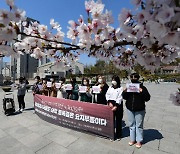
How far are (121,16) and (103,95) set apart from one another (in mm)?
5033

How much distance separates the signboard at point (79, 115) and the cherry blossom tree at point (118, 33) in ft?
11.0

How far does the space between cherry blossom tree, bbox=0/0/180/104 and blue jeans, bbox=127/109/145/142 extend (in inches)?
114

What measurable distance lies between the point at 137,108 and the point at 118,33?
10.7 ft

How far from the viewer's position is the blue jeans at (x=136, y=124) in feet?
14.2

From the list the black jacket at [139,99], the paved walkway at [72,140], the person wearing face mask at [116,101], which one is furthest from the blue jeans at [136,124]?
the person wearing face mask at [116,101]

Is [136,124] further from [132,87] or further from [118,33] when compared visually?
[118,33]

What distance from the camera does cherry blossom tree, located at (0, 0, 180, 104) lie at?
858 mm

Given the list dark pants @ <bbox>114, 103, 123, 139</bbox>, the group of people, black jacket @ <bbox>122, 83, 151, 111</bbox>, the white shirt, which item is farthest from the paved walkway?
the white shirt

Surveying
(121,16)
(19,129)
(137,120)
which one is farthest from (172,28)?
(19,129)

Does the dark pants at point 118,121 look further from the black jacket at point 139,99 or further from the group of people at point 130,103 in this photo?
the black jacket at point 139,99

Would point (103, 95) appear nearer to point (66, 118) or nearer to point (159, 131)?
point (66, 118)

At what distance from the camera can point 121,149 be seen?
422cm

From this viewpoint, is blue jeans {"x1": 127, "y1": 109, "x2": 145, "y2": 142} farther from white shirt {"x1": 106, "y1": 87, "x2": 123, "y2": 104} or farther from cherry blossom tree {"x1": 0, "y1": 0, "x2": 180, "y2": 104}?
cherry blossom tree {"x1": 0, "y1": 0, "x2": 180, "y2": 104}

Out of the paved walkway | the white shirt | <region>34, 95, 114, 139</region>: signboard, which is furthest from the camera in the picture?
<region>34, 95, 114, 139</region>: signboard
